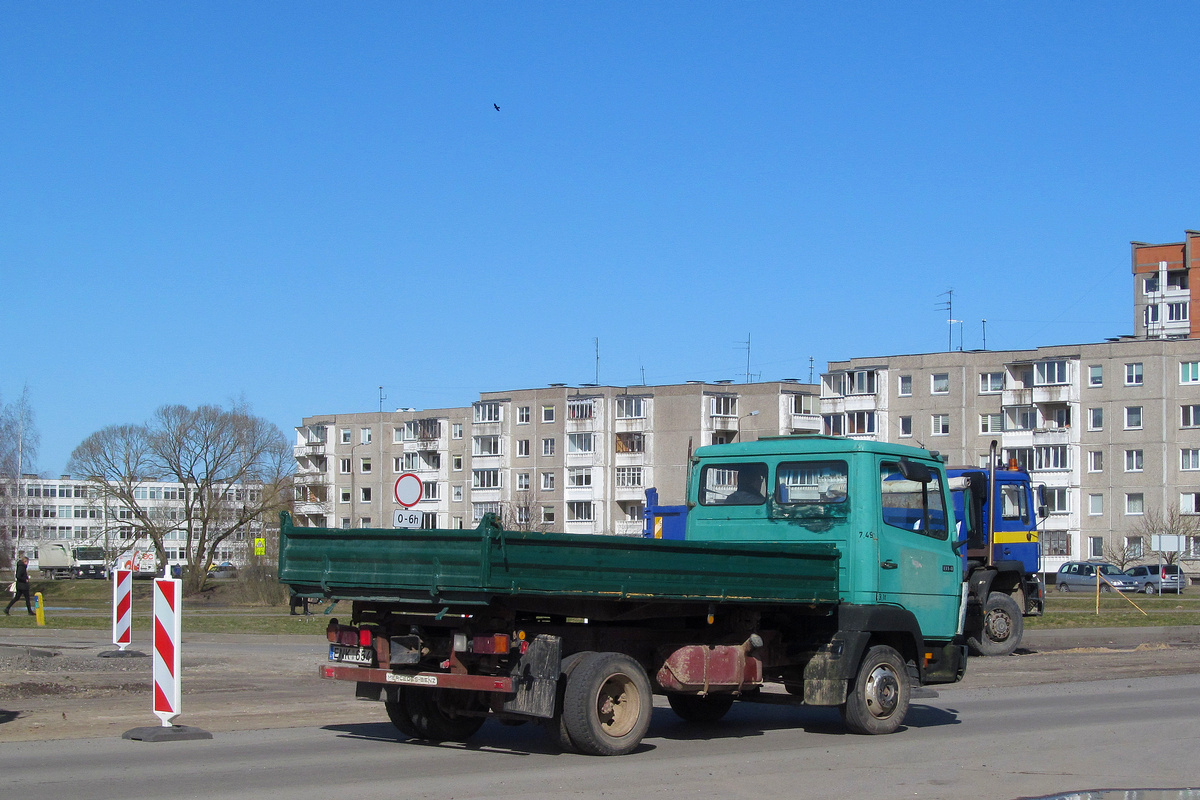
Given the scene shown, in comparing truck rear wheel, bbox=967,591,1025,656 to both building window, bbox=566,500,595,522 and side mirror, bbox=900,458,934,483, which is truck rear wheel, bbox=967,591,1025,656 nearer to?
side mirror, bbox=900,458,934,483

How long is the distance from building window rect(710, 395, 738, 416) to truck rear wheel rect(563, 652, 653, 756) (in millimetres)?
85603

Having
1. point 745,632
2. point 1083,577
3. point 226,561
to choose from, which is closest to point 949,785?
point 745,632

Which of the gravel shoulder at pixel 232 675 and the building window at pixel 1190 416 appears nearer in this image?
the gravel shoulder at pixel 232 675

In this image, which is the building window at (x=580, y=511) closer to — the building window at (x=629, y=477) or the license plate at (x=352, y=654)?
the building window at (x=629, y=477)

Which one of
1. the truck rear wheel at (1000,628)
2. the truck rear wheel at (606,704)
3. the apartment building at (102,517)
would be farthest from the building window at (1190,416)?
the truck rear wheel at (606,704)

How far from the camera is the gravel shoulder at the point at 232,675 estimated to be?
13.0m

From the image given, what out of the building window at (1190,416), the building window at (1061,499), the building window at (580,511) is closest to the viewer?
the building window at (1190,416)

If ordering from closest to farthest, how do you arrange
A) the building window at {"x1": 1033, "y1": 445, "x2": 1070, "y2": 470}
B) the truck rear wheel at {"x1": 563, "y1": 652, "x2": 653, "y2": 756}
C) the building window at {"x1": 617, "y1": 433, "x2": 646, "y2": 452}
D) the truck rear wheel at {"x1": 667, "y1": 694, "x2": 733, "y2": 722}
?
the truck rear wheel at {"x1": 563, "y1": 652, "x2": 653, "y2": 756} < the truck rear wheel at {"x1": 667, "y1": 694, "x2": 733, "y2": 722} < the building window at {"x1": 1033, "y1": 445, "x2": 1070, "y2": 470} < the building window at {"x1": 617, "y1": 433, "x2": 646, "y2": 452}

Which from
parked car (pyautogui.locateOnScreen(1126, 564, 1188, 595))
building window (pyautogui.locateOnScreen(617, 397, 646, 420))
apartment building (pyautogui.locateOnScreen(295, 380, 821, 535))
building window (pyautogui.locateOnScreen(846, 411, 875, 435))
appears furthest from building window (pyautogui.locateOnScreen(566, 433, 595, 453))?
parked car (pyautogui.locateOnScreen(1126, 564, 1188, 595))

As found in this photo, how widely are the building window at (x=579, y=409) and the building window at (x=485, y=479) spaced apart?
815cm

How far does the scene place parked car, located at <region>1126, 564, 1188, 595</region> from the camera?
64625 mm

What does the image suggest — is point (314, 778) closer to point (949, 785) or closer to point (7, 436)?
point (949, 785)

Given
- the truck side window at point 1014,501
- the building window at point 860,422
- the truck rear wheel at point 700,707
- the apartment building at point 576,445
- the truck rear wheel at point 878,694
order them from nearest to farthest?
the truck rear wheel at point 878,694 < the truck rear wheel at point 700,707 < the truck side window at point 1014,501 < the building window at point 860,422 < the apartment building at point 576,445

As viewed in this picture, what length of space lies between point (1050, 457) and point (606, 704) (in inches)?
2991
